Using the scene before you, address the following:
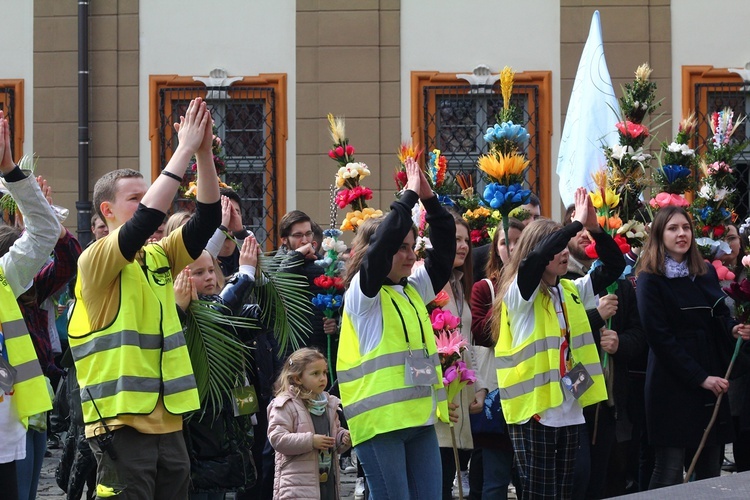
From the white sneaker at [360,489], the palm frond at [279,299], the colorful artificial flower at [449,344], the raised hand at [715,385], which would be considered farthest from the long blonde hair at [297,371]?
the raised hand at [715,385]

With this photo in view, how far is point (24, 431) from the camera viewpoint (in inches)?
183

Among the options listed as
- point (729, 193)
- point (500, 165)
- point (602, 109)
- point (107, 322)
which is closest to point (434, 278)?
point (500, 165)

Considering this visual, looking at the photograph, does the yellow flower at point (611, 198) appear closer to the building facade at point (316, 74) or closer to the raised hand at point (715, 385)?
the raised hand at point (715, 385)

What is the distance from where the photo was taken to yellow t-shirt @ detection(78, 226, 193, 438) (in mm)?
4395

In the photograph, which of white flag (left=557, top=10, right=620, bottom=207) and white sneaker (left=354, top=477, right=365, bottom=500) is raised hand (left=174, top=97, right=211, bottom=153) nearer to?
white sneaker (left=354, top=477, right=365, bottom=500)

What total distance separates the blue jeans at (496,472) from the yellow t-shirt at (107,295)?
2493 mm

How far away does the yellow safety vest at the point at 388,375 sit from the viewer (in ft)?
17.1

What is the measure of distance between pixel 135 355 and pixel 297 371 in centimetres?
206

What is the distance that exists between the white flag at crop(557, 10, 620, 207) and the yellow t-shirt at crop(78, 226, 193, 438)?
4.65m

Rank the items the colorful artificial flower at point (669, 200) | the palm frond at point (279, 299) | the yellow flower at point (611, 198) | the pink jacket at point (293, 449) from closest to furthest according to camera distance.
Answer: the palm frond at point (279, 299) → the pink jacket at point (293, 449) → the yellow flower at point (611, 198) → the colorful artificial flower at point (669, 200)

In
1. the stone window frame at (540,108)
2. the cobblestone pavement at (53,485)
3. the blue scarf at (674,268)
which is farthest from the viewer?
the stone window frame at (540,108)

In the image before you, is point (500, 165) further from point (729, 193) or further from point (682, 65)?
point (682, 65)

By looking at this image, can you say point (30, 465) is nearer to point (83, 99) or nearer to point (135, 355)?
point (135, 355)

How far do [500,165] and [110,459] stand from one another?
8.37 ft
